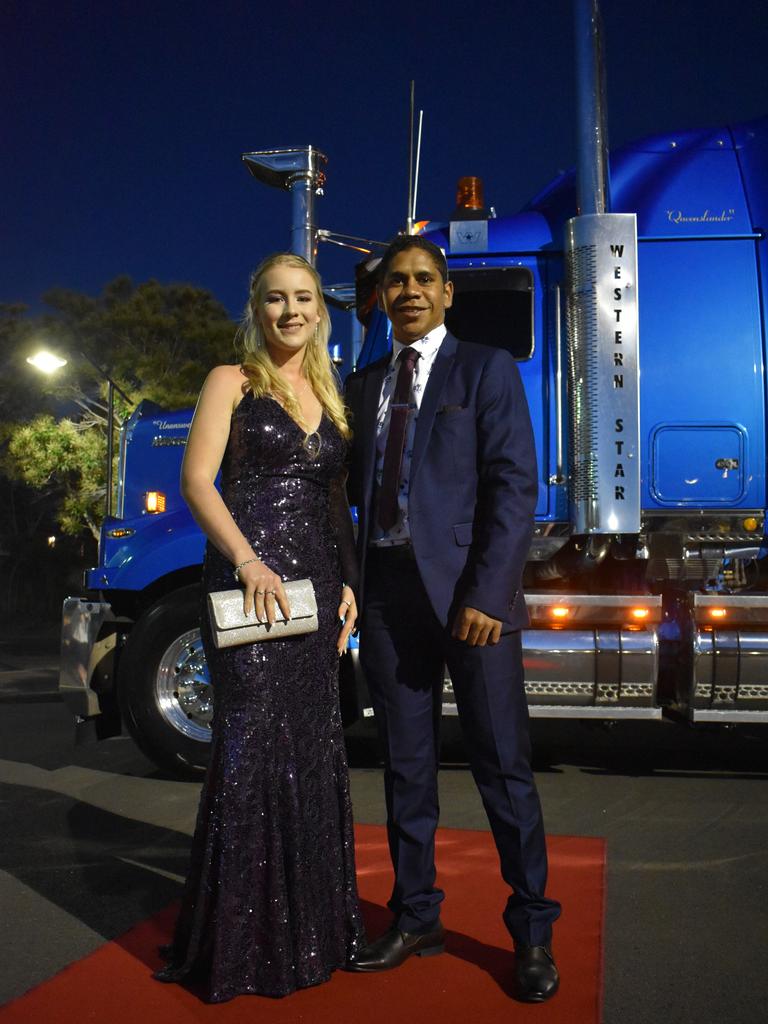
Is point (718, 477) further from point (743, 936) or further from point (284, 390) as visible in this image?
point (284, 390)

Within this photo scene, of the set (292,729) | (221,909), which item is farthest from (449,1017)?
(292,729)

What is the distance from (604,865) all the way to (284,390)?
91.0 inches

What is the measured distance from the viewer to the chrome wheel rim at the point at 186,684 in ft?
17.7

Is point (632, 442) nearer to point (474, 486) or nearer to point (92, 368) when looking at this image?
point (474, 486)

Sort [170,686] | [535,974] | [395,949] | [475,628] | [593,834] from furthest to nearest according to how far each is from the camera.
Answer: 1. [170,686]
2. [593,834]
3. [395,949]
4. [475,628]
5. [535,974]

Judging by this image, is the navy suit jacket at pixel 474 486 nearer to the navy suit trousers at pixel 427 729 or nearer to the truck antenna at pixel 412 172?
the navy suit trousers at pixel 427 729

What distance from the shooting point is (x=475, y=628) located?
2830 mm

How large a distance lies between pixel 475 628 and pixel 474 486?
423 millimetres

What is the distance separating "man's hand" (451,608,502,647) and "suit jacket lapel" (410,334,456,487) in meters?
0.42

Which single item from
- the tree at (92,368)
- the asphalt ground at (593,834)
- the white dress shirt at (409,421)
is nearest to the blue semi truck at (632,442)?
the asphalt ground at (593,834)

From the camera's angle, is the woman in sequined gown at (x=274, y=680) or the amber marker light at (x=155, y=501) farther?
the amber marker light at (x=155, y=501)

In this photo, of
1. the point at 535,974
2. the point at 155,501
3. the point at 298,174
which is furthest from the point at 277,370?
the point at 155,501

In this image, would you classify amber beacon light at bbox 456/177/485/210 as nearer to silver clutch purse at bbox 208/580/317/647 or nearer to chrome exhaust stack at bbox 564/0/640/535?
chrome exhaust stack at bbox 564/0/640/535

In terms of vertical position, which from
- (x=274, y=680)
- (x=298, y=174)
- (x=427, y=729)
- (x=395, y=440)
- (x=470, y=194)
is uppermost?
(x=298, y=174)
